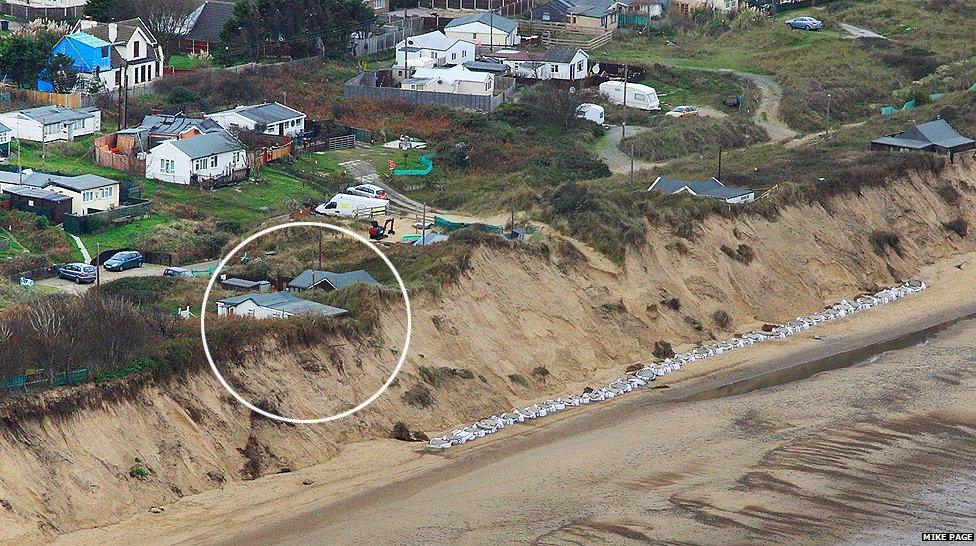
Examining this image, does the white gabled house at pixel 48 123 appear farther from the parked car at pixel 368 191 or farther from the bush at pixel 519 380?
the bush at pixel 519 380

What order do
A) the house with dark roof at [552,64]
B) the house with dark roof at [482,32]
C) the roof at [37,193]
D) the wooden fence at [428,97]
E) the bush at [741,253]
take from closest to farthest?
the roof at [37,193]
the bush at [741,253]
the wooden fence at [428,97]
the house with dark roof at [552,64]
the house with dark roof at [482,32]

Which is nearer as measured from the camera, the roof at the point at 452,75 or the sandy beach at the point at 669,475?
the sandy beach at the point at 669,475

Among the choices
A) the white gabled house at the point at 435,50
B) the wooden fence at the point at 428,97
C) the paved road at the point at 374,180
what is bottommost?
the paved road at the point at 374,180

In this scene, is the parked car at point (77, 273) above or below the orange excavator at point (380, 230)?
below

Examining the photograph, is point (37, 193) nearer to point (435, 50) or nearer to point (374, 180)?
point (374, 180)

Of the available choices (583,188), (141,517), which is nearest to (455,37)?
(583,188)

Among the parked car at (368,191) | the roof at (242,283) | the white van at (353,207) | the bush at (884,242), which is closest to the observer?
the roof at (242,283)

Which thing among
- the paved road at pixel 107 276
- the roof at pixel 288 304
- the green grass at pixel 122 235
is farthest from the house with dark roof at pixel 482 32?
the roof at pixel 288 304
